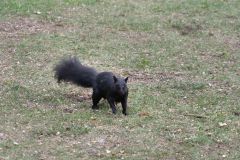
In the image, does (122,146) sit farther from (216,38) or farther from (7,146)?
(216,38)

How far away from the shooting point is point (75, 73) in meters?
9.47

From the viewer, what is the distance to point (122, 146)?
787 centimetres

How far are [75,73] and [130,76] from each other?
5.52 feet

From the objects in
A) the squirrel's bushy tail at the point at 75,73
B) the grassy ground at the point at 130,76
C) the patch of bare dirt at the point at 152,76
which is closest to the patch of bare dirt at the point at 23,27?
the grassy ground at the point at 130,76

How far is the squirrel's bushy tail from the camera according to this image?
9375 millimetres

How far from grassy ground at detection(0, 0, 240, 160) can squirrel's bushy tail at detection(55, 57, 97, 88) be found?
1.04ft

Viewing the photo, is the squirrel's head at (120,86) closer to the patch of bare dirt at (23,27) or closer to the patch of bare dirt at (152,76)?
the patch of bare dirt at (152,76)

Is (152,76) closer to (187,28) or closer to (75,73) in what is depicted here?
(75,73)

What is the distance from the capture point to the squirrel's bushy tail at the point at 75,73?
9375 mm

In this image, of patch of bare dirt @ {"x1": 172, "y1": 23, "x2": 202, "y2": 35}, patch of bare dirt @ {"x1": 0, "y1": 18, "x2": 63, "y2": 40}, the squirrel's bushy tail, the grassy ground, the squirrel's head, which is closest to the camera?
the grassy ground

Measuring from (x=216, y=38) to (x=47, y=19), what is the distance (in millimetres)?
3817

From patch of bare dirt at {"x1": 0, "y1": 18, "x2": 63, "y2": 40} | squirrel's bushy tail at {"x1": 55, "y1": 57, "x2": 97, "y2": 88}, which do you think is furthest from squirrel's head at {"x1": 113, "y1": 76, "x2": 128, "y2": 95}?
patch of bare dirt at {"x1": 0, "y1": 18, "x2": 63, "y2": 40}

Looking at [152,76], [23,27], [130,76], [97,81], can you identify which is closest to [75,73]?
[97,81]

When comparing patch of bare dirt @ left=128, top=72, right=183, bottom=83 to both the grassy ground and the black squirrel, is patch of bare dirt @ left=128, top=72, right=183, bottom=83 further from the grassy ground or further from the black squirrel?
the black squirrel
